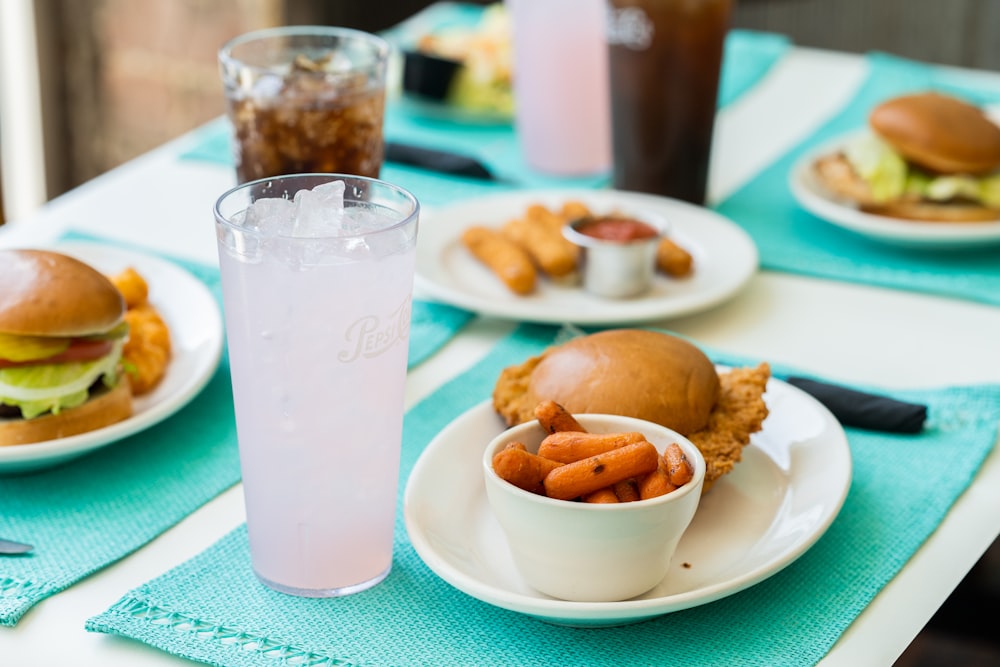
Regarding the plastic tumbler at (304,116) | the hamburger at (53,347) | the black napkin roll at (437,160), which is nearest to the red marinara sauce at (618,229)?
the plastic tumbler at (304,116)

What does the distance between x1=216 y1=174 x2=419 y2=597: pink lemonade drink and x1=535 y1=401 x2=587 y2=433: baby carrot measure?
11 centimetres

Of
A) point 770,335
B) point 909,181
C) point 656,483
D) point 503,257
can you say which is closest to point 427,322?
point 503,257

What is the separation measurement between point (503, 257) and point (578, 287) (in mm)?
102

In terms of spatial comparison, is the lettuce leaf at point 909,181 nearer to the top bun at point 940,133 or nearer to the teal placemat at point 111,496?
the top bun at point 940,133

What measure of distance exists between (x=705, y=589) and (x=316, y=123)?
777 millimetres

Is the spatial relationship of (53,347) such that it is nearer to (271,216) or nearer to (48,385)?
(48,385)

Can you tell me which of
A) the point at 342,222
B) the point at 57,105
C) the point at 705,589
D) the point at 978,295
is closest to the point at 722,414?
the point at 705,589

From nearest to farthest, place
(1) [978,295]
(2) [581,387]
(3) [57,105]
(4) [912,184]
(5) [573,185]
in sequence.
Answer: (2) [581,387] < (1) [978,295] < (4) [912,184] < (5) [573,185] < (3) [57,105]

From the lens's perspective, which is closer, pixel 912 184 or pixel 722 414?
pixel 722 414

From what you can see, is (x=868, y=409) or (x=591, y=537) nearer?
(x=591, y=537)

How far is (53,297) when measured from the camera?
1051 millimetres

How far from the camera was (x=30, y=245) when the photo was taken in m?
1.55

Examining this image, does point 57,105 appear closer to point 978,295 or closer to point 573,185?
point 573,185

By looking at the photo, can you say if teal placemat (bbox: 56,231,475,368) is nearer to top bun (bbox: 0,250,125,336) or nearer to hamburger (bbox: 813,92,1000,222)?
top bun (bbox: 0,250,125,336)
